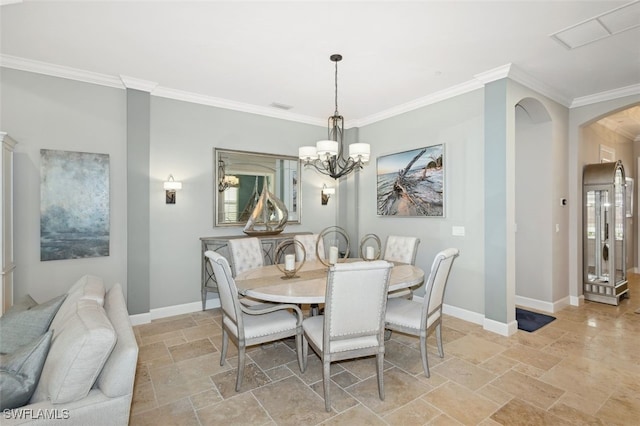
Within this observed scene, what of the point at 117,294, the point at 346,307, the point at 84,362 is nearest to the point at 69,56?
the point at 117,294

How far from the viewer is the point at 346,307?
216cm

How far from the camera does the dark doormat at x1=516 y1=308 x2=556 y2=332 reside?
3.72 metres

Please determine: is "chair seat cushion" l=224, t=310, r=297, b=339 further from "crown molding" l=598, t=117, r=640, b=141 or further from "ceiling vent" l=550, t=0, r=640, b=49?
"crown molding" l=598, t=117, r=640, b=141

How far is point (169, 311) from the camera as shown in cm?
411

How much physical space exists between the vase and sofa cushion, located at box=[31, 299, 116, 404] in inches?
124

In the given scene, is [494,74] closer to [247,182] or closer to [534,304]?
[534,304]

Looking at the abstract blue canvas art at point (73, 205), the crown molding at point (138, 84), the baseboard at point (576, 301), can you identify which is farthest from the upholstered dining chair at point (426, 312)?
the crown molding at point (138, 84)

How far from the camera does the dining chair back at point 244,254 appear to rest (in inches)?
141

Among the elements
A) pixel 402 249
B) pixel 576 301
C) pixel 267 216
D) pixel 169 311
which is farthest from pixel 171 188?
pixel 576 301

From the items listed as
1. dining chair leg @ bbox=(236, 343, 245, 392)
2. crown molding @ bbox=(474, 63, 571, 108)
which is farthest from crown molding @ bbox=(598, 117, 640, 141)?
dining chair leg @ bbox=(236, 343, 245, 392)

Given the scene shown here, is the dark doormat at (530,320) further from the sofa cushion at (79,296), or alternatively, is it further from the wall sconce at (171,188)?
the wall sconce at (171,188)

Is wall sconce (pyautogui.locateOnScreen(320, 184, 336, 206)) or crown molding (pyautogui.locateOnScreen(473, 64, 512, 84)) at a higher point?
crown molding (pyautogui.locateOnScreen(473, 64, 512, 84))

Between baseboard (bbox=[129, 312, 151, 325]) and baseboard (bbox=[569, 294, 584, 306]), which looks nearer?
baseboard (bbox=[129, 312, 151, 325])

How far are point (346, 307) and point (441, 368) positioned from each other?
129 centimetres
